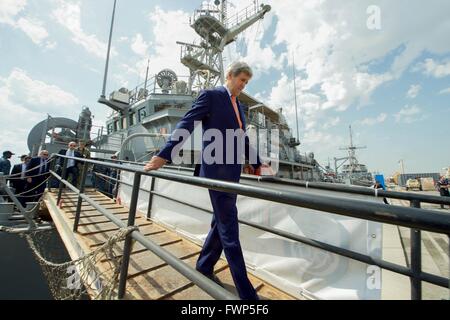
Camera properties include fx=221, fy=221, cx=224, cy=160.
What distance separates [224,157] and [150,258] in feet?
4.56

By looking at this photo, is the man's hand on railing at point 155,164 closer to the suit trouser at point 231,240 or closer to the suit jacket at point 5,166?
the suit trouser at point 231,240

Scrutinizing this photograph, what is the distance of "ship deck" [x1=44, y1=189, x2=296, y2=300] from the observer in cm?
174

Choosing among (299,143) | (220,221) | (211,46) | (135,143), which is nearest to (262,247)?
(220,221)

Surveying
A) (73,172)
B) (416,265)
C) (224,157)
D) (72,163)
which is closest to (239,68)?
(224,157)

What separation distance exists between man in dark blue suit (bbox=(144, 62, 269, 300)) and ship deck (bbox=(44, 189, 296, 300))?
13.7 inches

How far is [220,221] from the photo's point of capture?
1493 mm

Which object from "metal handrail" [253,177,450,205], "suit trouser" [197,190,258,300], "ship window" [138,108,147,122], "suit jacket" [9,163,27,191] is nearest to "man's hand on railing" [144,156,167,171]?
"suit trouser" [197,190,258,300]

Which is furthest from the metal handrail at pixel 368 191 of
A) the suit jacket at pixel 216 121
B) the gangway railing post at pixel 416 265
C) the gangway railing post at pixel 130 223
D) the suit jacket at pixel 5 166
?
the suit jacket at pixel 5 166

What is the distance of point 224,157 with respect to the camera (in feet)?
5.29

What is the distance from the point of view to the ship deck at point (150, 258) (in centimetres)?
174

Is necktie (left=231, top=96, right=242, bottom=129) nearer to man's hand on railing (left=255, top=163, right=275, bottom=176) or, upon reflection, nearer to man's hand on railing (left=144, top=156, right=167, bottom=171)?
man's hand on railing (left=255, top=163, right=275, bottom=176)

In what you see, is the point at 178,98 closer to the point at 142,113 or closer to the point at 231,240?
the point at 142,113
